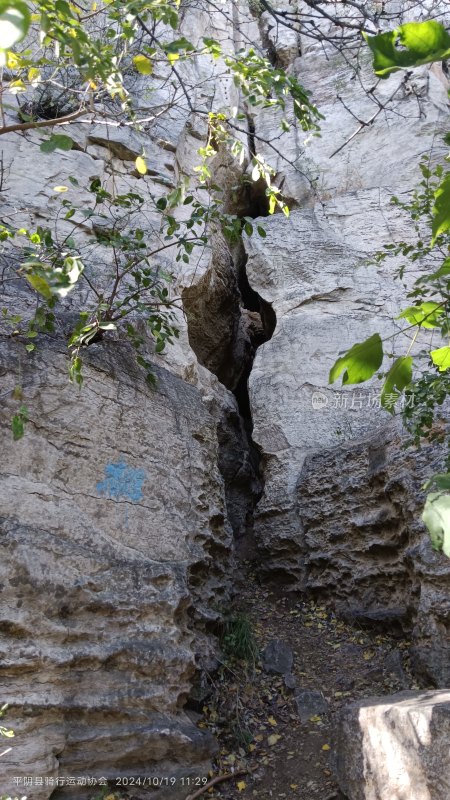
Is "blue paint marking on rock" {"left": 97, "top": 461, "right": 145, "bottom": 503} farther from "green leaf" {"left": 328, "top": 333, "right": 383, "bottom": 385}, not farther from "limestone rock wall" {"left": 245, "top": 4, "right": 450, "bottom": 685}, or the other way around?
"green leaf" {"left": 328, "top": 333, "right": 383, "bottom": 385}

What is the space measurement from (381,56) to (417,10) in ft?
32.0

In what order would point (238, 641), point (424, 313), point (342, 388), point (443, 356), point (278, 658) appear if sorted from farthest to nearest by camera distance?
1. point (342, 388)
2. point (278, 658)
3. point (238, 641)
4. point (424, 313)
5. point (443, 356)

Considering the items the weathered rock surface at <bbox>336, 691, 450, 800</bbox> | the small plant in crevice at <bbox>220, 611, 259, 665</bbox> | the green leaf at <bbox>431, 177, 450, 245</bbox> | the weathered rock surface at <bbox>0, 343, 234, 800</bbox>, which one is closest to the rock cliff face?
the weathered rock surface at <bbox>0, 343, 234, 800</bbox>

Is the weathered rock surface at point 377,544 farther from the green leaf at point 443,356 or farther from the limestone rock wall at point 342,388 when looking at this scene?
the green leaf at point 443,356

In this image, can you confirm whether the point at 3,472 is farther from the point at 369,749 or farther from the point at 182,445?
the point at 369,749

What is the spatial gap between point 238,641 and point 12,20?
3867 millimetres

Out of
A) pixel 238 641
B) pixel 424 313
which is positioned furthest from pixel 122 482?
pixel 424 313

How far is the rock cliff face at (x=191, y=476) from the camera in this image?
2.98 metres

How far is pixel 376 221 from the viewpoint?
6867 mm

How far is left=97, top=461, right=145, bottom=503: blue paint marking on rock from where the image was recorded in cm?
355

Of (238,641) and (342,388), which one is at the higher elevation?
(342,388)

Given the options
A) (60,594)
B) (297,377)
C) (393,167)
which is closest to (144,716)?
(60,594)

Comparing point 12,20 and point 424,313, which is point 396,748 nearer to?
point 424,313

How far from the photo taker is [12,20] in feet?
2.84
